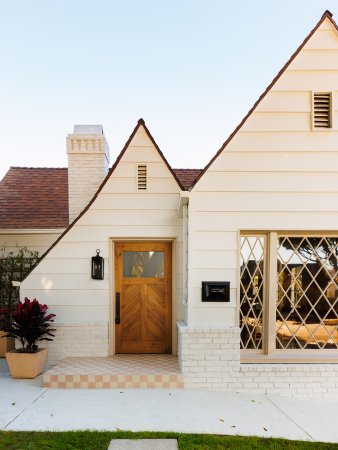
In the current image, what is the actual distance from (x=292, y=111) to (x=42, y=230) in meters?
6.56

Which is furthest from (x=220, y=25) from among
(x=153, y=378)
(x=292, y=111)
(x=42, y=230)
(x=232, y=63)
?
(x=153, y=378)

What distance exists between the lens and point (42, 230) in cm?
851

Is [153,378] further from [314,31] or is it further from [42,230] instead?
[314,31]

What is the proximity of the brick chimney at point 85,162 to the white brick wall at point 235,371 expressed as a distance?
13.9 ft

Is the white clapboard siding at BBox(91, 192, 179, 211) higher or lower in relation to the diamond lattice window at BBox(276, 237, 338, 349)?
higher

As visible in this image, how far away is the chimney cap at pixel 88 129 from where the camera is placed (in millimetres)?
7824

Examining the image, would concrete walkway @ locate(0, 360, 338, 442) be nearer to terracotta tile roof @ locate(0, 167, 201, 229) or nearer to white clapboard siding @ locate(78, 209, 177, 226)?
white clapboard siding @ locate(78, 209, 177, 226)

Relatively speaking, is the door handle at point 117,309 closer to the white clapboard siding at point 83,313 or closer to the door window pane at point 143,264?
the white clapboard siding at point 83,313

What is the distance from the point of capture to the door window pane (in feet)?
21.4

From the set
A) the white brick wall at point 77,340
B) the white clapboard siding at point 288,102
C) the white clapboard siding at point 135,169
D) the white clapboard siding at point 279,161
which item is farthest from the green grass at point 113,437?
the white clapboard siding at point 288,102

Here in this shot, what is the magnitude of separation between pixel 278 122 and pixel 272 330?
3.39m

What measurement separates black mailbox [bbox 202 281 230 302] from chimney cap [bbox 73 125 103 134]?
15.7 feet

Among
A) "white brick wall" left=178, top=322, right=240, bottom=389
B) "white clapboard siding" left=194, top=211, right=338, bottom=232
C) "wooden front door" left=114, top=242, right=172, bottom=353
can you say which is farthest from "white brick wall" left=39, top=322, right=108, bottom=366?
"white clapboard siding" left=194, top=211, right=338, bottom=232

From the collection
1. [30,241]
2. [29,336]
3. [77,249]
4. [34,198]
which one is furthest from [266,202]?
[34,198]
